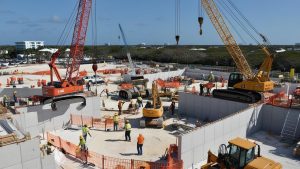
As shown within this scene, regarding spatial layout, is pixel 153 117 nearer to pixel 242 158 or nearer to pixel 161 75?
pixel 242 158

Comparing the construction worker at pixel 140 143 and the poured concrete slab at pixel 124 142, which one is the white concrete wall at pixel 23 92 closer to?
the poured concrete slab at pixel 124 142

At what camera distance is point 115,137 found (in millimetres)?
17000

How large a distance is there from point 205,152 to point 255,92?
9.94m

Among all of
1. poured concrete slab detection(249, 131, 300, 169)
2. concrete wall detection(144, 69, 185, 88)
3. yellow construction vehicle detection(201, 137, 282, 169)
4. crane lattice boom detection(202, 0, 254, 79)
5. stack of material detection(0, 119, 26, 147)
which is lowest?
poured concrete slab detection(249, 131, 300, 169)

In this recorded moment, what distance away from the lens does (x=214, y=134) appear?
14.0 metres

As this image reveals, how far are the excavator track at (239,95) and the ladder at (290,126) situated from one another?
3497 millimetres

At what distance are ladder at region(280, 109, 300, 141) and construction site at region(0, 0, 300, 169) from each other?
0.06 meters

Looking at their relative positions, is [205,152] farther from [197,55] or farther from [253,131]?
[197,55]

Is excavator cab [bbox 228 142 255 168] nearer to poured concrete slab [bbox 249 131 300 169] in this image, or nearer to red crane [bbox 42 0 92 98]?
poured concrete slab [bbox 249 131 300 169]

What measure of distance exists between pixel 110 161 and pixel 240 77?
1462 cm

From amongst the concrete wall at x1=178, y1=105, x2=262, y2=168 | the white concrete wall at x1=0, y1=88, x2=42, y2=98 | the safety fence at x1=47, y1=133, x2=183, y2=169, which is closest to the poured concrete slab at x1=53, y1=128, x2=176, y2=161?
the safety fence at x1=47, y1=133, x2=183, y2=169

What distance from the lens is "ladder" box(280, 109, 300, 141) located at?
1645 centimetres

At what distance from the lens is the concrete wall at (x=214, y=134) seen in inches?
490

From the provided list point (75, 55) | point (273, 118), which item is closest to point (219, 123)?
point (273, 118)
